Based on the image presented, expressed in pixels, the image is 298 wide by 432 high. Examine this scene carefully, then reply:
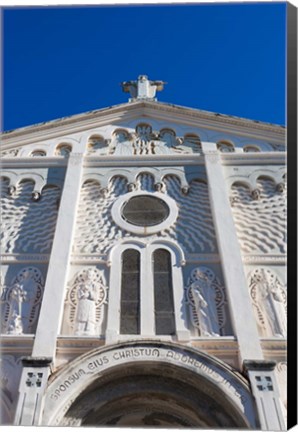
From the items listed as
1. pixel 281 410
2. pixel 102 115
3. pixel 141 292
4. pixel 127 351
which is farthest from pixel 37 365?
pixel 102 115

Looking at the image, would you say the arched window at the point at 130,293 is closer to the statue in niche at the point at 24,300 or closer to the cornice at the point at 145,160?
the statue in niche at the point at 24,300

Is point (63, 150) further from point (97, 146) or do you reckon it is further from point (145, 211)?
point (145, 211)

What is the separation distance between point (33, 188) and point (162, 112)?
133 inches

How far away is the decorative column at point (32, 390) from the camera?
5840 mm

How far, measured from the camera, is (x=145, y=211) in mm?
8812

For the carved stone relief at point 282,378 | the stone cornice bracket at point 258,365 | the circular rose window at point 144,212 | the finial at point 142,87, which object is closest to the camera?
the carved stone relief at point 282,378

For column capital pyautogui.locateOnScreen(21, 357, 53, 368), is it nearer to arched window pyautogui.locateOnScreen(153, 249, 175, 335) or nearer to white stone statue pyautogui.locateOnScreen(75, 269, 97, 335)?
white stone statue pyautogui.locateOnScreen(75, 269, 97, 335)

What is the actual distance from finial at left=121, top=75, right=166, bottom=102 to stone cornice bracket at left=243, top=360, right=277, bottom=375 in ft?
24.0

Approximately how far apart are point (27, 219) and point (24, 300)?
1817mm

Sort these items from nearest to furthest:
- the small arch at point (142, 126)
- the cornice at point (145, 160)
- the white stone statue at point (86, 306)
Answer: the white stone statue at point (86, 306) → the cornice at point (145, 160) → the small arch at point (142, 126)

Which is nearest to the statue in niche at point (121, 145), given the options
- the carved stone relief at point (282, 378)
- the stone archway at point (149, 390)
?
the stone archway at point (149, 390)

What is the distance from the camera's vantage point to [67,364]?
6.40 m

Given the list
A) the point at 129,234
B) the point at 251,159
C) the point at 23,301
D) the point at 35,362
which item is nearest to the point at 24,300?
the point at 23,301

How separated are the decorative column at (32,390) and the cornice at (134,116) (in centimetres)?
547
